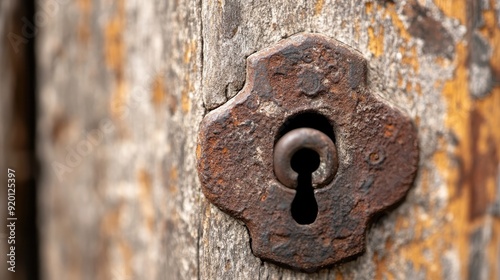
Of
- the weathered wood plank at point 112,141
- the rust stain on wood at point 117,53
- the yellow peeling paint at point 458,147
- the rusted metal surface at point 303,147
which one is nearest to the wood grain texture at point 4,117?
the weathered wood plank at point 112,141

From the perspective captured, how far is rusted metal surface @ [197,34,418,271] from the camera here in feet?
1.74

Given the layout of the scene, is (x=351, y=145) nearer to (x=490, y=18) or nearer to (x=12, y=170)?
(x=490, y=18)

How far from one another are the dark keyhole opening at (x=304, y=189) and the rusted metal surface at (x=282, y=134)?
0.8 inches

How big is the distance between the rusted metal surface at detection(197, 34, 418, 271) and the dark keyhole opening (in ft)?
0.07

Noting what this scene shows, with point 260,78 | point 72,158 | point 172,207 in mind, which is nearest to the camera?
point 260,78

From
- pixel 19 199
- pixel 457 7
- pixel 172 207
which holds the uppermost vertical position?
pixel 457 7

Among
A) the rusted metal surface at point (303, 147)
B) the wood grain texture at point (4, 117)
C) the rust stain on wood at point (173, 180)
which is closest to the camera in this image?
the rusted metal surface at point (303, 147)

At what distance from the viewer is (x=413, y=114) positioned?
0.57m

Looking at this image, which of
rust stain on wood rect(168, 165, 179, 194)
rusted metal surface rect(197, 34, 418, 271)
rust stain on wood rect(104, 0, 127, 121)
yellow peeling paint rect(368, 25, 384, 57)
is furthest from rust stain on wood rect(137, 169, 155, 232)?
yellow peeling paint rect(368, 25, 384, 57)

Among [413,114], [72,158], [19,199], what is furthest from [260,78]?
[19,199]

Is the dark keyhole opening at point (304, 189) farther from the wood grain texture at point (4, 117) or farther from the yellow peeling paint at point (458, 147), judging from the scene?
the wood grain texture at point (4, 117)

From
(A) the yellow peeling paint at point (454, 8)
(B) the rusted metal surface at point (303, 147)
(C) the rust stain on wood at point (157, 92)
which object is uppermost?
(A) the yellow peeling paint at point (454, 8)

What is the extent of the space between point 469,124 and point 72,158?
28.5 inches

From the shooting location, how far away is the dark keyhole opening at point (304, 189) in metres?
0.56
